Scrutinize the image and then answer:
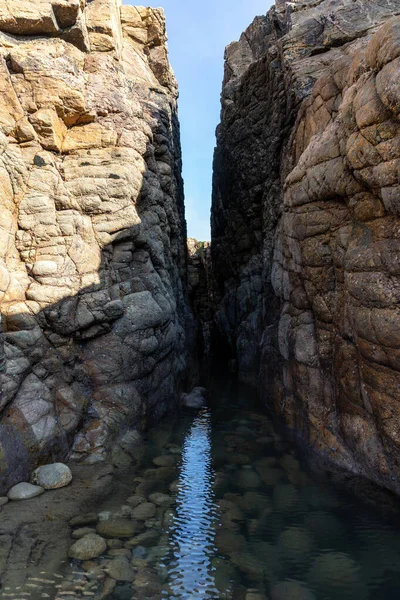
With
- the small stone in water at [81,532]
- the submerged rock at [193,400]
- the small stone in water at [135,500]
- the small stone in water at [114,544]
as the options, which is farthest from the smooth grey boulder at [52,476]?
the submerged rock at [193,400]

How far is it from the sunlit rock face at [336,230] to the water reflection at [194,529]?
3.76m

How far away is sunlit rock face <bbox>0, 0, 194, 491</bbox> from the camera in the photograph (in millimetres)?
11555

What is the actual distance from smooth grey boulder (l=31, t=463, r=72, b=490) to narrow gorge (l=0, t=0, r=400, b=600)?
0.05m

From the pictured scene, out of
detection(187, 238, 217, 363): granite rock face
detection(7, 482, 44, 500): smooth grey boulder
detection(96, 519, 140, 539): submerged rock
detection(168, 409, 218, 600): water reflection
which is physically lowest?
detection(168, 409, 218, 600): water reflection

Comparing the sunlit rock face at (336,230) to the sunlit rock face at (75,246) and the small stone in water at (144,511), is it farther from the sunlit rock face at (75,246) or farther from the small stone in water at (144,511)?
the small stone in water at (144,511)

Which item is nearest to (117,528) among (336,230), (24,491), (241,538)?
(241,538)

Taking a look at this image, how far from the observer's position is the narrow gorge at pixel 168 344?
25.0ft

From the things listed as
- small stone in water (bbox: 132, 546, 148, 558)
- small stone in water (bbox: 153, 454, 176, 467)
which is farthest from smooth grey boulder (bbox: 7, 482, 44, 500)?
small stone in water (bbox: 153, 454, 176, 467)

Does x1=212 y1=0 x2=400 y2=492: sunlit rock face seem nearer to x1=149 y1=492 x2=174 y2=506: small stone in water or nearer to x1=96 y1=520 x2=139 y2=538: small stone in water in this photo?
x1=149 y1=492 x2=174 y2=506: small stone in water

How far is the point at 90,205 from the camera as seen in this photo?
14125 mm

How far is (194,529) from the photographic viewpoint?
8531 mm

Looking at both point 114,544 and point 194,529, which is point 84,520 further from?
point 194,529

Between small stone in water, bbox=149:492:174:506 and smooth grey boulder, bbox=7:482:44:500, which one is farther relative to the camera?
small stone in water, bbox=149:492:174:506

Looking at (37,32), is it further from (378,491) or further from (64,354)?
(378,491)
